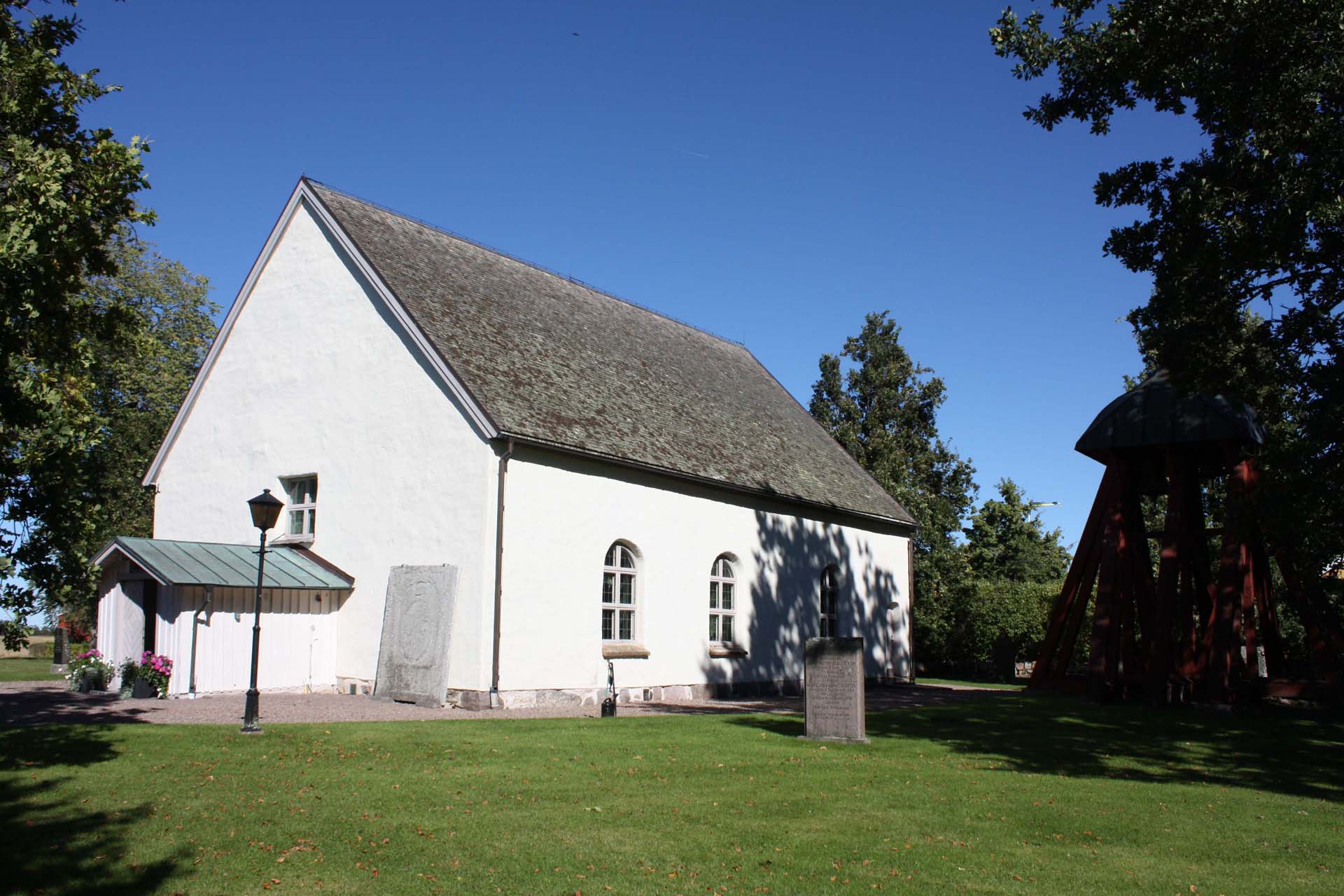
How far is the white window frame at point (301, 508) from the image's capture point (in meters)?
22.0

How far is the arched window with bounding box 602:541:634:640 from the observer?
70.1 ft

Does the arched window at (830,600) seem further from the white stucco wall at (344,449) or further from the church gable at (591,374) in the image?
the white stucco wall at (344,449)

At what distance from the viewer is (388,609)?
65.1 ft

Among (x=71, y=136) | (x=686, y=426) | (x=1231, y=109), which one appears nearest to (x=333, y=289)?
(x=686, y=426)

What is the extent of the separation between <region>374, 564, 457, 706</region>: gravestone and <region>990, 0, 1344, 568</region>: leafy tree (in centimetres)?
1267

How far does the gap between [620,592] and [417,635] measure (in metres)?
4.39

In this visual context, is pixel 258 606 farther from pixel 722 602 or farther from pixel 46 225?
pixel 722 602

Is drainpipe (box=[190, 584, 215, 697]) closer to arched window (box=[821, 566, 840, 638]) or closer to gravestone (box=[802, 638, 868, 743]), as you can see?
gravestone (box=[802, 638, 868, 743])

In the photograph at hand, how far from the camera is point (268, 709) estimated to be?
1708cm

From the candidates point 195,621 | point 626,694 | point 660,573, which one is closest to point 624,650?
point 626,694

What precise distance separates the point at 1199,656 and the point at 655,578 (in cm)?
1180

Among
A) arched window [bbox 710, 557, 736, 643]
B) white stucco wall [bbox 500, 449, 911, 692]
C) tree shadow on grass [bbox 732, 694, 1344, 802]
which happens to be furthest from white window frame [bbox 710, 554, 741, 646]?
tree shadow on grass [bbox 732, 694, 1344, 802]

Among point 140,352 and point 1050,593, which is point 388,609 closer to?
point 140,352

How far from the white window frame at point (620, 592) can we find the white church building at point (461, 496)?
6 cm
